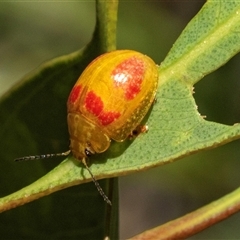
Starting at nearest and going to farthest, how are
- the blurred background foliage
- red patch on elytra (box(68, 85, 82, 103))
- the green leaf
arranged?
1. the green leaf
2. red patch on elytra (box(68, 85, 82, 103))
3. the blurred background foliage

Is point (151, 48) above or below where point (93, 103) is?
above

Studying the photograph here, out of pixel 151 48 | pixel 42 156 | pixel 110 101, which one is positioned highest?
pixel 151 48

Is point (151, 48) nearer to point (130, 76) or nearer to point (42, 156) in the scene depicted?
point (130, 76)

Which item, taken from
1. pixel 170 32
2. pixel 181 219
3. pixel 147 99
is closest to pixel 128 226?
pixel 170 32

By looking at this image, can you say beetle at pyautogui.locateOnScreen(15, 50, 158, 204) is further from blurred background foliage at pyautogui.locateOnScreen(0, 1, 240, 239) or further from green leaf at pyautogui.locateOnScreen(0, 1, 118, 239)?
blurred background foliage at pyautogui.locateOnScreen(0, 1, 240, 239)

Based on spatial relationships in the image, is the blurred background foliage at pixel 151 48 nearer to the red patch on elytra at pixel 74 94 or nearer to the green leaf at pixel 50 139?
the red patch on elytra at pixel 74 94

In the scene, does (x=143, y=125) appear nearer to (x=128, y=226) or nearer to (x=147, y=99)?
(x=147, y=99)

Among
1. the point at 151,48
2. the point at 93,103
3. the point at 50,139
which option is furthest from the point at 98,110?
the point at 151,48

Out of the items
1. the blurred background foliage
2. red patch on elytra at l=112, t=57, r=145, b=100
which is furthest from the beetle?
the blurred background foliage
